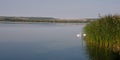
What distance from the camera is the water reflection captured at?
54.0 feet

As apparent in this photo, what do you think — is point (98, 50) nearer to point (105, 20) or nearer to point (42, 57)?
point (105, 20)

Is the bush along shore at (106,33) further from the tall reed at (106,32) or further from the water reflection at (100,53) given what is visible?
the water reflection at (100,53)

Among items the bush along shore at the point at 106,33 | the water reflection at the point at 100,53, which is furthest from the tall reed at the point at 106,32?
the water reflection at the point at 100,53

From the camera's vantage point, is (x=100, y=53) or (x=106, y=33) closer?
(x=100, y=53)

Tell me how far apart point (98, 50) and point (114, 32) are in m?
1.31

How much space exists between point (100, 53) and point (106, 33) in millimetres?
1169

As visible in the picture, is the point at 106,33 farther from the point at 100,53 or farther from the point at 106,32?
the point at 100,53

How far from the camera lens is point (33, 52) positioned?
1834cm

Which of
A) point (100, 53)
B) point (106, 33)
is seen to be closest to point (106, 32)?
point (106, 33)

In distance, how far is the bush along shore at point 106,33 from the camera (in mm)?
17767

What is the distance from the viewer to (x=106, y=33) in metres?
18.3

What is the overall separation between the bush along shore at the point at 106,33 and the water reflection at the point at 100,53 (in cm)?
19

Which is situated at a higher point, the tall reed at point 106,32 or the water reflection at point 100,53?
the tall reed at point 106,32

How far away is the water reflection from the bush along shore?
0.19 metres
